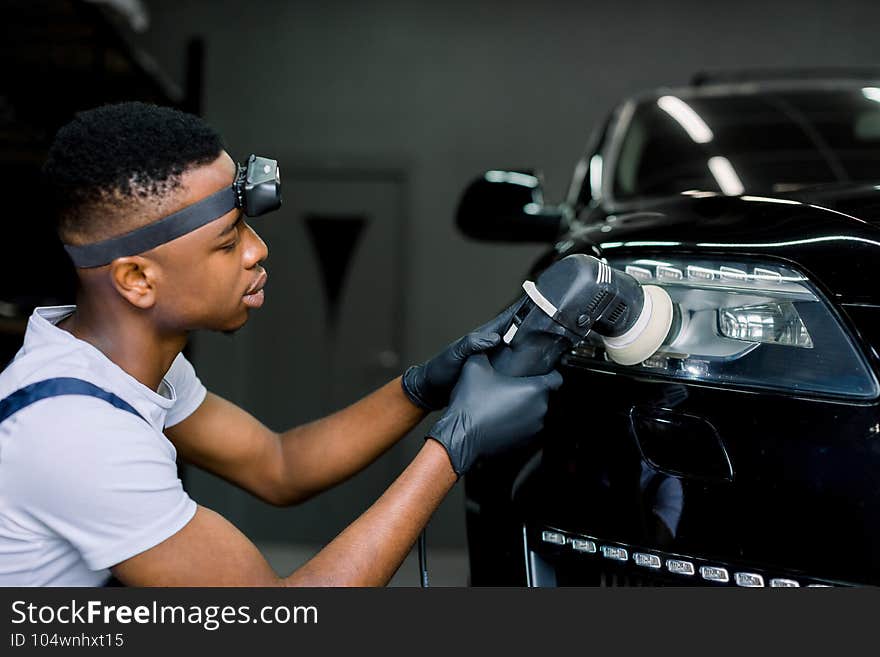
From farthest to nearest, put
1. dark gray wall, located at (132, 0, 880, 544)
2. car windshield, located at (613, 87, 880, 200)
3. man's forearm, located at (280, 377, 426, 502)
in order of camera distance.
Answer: dark gray wall, located at (132, 0, 880, 544)
car windshield, located at (613, 87, 880, 200)
man's forearm, located at (280, 377, 426, 502)

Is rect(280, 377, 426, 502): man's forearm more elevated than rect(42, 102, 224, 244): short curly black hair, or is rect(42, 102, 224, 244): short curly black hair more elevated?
rect(42, 102, 224, 244): short curly black hair

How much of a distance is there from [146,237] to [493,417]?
0.58 meters

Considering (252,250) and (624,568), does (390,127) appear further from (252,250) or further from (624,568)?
(624,568)

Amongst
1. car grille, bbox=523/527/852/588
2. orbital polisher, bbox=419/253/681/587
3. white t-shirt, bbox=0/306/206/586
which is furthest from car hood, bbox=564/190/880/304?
white t-shirt, bbox=0/306/206/586

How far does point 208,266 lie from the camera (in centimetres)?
134

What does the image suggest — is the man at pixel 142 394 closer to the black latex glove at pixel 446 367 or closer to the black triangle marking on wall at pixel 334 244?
Answer: the black latex glove at pixel 446 367

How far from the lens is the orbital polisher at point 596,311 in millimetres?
1288

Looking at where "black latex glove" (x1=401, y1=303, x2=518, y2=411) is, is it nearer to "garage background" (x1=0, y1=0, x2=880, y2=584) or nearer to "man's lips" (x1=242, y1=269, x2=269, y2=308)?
"man's lips" (x1=242, y1=269, x2=269, y2=308)

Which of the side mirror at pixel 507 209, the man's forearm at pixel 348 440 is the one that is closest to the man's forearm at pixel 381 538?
the man's forearm at pixel 348 440

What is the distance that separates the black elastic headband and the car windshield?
1.21m

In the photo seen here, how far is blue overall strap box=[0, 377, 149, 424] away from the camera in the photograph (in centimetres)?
119
